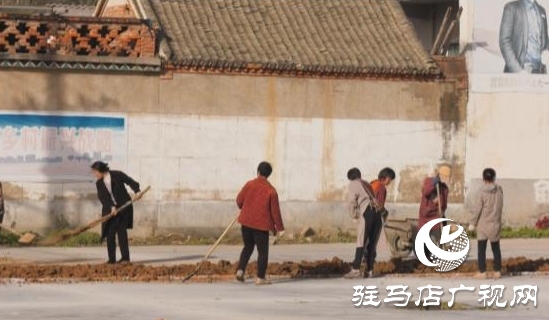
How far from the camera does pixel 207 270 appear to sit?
21.5 meters

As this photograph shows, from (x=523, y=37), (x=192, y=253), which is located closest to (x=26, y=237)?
(x=192, y=253)

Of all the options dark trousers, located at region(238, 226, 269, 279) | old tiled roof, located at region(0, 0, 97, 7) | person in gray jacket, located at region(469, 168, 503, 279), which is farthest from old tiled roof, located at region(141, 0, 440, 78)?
old tiled roof, located at region(0, 0, 97, 7)

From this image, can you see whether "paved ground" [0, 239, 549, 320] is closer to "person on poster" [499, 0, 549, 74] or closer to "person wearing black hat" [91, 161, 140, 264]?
"person wearing black hat" [91, 161, 140, 264]

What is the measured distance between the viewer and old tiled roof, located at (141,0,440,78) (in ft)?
96.7

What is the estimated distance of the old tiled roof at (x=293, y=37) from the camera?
2947cm

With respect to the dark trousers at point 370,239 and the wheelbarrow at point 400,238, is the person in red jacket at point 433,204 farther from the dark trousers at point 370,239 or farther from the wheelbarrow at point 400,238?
the dark trousers at point 370,239

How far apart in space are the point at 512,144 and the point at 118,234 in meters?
11.4

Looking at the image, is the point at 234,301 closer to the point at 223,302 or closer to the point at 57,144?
the point at 223,302

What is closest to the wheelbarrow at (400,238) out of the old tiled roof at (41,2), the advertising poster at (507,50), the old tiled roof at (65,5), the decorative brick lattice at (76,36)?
the decorative brick lattice at (76,36)

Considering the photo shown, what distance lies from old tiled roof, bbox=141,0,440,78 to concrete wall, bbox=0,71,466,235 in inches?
12.3

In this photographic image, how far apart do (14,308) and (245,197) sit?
14.3 ft

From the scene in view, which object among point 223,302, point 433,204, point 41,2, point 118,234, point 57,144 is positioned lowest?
point 223,302

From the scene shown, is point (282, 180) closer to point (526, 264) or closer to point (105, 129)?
point (105, 129)

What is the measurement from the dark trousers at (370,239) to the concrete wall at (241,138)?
7.97 meters
